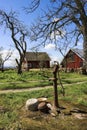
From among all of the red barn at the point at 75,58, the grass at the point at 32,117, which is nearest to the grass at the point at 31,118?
the grass at the point at 32,117

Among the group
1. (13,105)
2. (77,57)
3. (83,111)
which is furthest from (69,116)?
(77,57)

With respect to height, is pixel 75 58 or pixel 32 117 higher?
pixel 75 58

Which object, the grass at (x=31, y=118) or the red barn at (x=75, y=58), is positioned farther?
the red barn at (x=75, y=58)

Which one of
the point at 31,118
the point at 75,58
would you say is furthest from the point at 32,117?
the point at 75,58

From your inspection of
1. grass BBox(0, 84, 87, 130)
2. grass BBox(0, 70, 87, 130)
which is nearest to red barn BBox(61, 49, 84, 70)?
grass BBox(0, 70, 87, 130)

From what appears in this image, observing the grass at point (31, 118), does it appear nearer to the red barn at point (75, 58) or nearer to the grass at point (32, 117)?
the grass at point (32, 117)

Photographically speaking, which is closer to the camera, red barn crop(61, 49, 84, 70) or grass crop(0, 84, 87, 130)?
grass crop(0, 84, 87, 130)

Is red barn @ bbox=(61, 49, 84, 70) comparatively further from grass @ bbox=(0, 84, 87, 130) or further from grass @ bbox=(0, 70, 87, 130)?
grass @ bbox=(0, 84, 87, 130)

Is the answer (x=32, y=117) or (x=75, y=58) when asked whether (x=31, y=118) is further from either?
(x=75, y=58)

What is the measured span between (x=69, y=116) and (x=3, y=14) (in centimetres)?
2594

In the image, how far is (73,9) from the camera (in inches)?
724

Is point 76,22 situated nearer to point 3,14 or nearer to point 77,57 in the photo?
point 3,14

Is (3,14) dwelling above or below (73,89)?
above

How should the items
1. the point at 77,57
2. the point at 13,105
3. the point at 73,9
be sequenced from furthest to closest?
the point at 77,57, the point at 73,9, the point at 13,105
